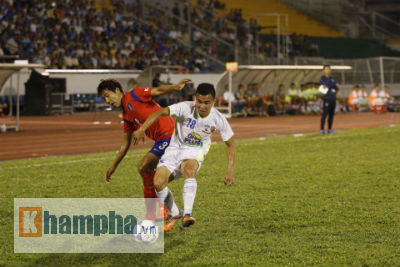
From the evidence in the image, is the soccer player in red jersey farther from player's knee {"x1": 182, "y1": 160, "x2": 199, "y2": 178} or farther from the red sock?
player's knee {"x1": 182, "y1": 160, "x2": 199, "y2": 178}

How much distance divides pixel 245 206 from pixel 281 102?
81.5 feet

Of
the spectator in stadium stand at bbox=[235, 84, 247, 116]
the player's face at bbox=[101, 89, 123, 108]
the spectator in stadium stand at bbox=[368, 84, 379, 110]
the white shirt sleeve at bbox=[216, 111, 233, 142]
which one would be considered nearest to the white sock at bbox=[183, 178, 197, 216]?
the white shirt sleeve at bbox=[216, 111, 233, 142]

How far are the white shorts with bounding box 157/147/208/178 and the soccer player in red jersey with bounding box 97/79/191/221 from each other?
134 mm

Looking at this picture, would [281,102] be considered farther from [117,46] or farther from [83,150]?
[83,150]

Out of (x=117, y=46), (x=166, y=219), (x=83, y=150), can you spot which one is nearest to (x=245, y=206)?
(x=166, y=219)

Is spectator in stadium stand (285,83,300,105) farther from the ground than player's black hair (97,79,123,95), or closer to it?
farther from the ground

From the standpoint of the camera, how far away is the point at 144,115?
6895 millimetres

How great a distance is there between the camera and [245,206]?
864 cm

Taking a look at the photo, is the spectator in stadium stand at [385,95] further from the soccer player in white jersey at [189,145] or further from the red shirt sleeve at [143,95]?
the red shirt sleeve at [143,95]

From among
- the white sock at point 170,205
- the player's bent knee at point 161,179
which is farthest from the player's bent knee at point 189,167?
the white sock at point 170,205

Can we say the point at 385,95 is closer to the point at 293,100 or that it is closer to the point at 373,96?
the point at 373,96

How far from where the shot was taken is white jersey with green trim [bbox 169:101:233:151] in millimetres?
6914

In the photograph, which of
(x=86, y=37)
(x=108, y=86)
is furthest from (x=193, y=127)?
(x=86, y=37)

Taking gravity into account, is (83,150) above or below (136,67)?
below
